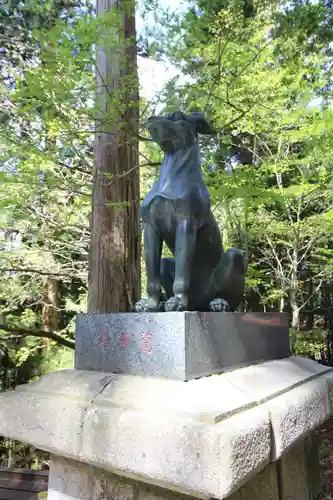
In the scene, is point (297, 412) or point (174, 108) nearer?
point (297, 412)

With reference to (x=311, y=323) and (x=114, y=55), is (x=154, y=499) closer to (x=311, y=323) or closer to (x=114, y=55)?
(x=114, y=55)

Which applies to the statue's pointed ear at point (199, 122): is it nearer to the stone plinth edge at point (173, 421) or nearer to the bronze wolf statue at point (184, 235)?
the bronze wolf statue at point (184, 235)

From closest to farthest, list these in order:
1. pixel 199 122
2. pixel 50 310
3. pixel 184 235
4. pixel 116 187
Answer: pixel 184 235 < pixel 199 122 < pixel 116 187 < pixel 50 310

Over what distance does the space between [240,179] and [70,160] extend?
3.40m

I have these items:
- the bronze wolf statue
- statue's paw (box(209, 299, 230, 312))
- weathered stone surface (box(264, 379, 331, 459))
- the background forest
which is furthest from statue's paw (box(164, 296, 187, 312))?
the background forest

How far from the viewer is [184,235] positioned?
1970 mm

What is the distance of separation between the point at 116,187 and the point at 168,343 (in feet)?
10.4

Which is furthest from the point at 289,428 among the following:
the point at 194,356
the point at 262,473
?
the point at 194,356

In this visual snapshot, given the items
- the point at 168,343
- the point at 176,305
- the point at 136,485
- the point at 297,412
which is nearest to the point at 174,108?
the point at 176,305

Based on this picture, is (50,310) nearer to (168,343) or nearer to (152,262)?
(152,262)

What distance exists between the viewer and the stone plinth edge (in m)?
1.31

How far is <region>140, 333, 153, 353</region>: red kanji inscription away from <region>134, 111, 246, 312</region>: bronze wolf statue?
0.62ft

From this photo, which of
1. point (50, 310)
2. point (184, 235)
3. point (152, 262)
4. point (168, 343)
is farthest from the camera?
point (50, 310)

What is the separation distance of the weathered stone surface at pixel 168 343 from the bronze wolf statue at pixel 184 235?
0.16m
